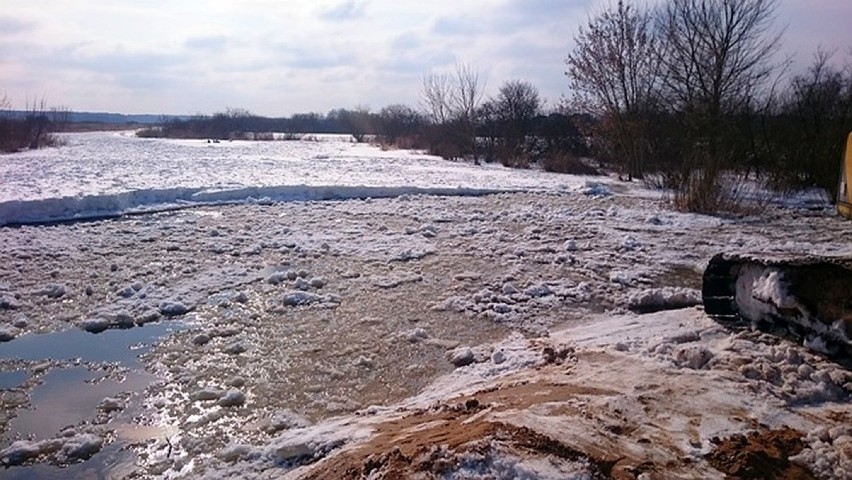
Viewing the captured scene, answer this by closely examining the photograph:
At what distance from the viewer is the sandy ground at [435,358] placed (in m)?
3.41

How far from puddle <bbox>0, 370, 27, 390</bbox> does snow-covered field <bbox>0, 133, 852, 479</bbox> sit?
23 millimetres

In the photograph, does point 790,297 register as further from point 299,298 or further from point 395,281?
point 299,298

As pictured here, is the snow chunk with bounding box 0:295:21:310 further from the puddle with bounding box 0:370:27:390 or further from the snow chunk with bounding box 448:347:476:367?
the snow chunk with bounding box 448:347:476:367

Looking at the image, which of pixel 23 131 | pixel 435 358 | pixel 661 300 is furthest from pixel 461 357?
pixel 23 131

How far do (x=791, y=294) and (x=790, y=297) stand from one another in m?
0.03

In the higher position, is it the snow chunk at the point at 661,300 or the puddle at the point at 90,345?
the snow chunk at the point at 661,300

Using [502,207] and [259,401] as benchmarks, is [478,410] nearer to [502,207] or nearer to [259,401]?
[259,401]

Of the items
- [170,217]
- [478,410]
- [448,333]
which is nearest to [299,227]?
[170,217]

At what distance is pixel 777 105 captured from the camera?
21625 millimetres

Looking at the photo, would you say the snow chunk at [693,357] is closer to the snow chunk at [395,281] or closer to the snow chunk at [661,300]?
the snow chunk at [661,300]

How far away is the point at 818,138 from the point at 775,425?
1828cm

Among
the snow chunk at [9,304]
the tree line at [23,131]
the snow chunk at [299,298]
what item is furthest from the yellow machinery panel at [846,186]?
the tree line at [23,131]

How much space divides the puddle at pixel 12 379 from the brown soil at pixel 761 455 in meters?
5.19

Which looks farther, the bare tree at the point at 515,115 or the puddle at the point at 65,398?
the bare tree at the point at 515,115
